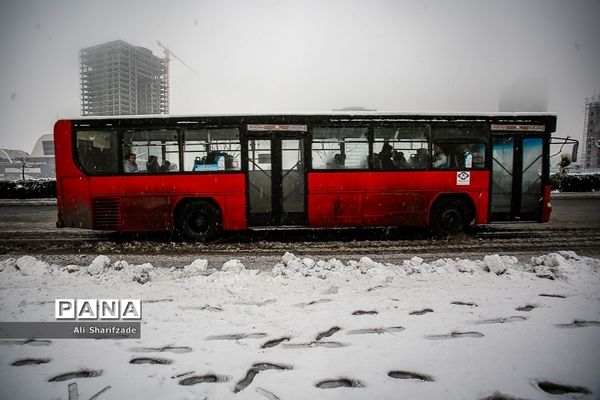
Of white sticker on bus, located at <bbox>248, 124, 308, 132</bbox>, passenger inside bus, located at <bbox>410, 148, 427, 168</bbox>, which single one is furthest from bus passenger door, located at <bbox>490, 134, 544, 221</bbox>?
white sticker on bus, located at <bbox>248, 124, 308, 132</bbox>

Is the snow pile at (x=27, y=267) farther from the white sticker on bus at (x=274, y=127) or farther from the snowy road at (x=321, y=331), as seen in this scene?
the white sticker on bus at (x=274, y=127)

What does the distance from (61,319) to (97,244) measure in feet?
17.0

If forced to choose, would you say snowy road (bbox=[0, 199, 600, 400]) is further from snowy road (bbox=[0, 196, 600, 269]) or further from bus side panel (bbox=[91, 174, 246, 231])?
bus side panel (bbox=[91, 174, 246, 231])

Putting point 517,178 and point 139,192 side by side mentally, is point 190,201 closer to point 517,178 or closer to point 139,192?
point 139,192

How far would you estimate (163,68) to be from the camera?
376ft

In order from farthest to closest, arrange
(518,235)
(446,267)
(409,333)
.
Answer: (518,235), (446,267), (409,333)

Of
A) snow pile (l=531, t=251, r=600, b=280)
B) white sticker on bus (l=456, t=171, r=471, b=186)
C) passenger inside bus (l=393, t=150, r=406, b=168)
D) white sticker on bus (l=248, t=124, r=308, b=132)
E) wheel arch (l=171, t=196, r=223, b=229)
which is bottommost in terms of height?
snow pile (l=531, t=251, r=600, b=280)

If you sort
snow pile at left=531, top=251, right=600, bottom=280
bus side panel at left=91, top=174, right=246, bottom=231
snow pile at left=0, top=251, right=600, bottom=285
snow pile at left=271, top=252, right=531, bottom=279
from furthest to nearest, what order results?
bus side panel at left=91, top=174, right=246, bottom=231
snow pile at left=271, top=252, right=531, bottom=279
snow pile at left=0, top=251, right=600, bottom=285
snow pile at left=531, top=251, right=600, bottom=280

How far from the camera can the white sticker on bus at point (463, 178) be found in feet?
28.1

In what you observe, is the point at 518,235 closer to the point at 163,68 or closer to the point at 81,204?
the point at 81,204

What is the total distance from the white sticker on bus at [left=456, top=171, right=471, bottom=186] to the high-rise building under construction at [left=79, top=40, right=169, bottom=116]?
96626 mm

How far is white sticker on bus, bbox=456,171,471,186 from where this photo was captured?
28.1 ft

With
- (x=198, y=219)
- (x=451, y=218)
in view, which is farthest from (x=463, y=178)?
(x=198, y=219)

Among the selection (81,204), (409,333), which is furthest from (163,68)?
(409,333)
